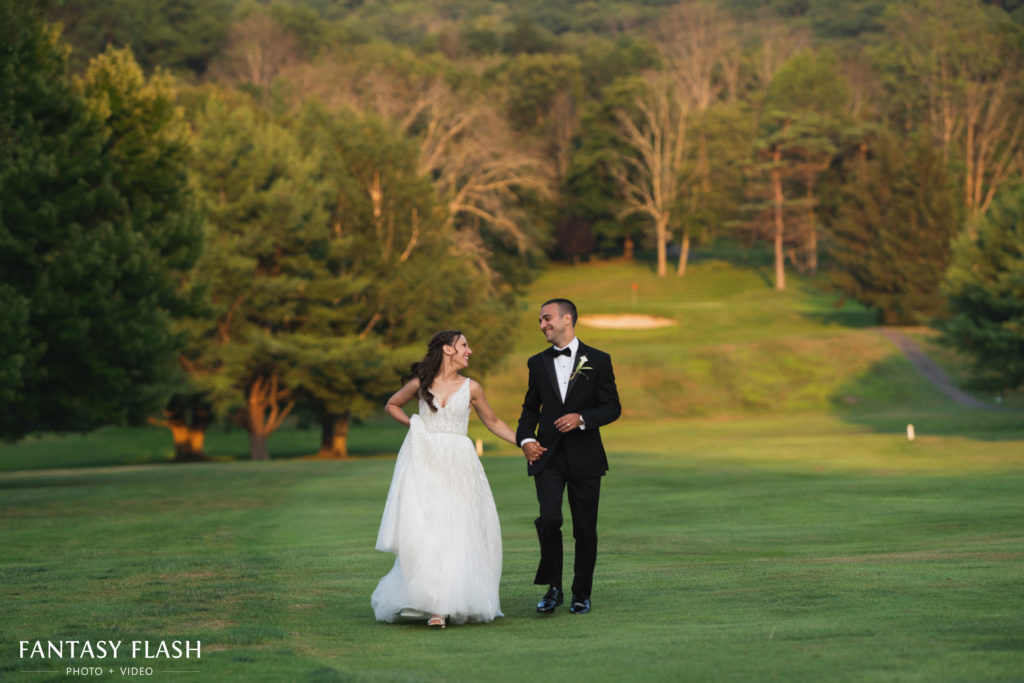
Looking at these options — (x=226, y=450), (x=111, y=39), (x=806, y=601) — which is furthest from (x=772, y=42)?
(x=806, y=601)


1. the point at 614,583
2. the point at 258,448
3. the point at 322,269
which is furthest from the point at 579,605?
the point at 258,448

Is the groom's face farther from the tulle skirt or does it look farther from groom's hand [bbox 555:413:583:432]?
the tulle skirt

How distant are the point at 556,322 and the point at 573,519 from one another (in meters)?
1.54

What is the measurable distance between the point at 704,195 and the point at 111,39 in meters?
49.2

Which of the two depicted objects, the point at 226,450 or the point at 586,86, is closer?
the point at 226,450

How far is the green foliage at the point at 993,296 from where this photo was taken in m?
46.9

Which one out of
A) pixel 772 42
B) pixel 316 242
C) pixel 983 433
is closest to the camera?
pixel 983 433

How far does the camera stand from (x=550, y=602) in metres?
10.1

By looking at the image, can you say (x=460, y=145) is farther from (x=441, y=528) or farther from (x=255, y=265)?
(x=441, y=528)

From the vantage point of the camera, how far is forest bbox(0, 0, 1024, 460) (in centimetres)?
2894

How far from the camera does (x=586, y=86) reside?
412ft

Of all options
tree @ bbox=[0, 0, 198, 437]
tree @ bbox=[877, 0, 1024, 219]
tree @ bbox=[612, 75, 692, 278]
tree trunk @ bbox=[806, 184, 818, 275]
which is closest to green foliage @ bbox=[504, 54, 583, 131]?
tree @ bbox=[612, 75, 692, 278]

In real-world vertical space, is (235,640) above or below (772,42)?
below

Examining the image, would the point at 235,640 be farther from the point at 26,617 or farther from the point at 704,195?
the point at 704,195
